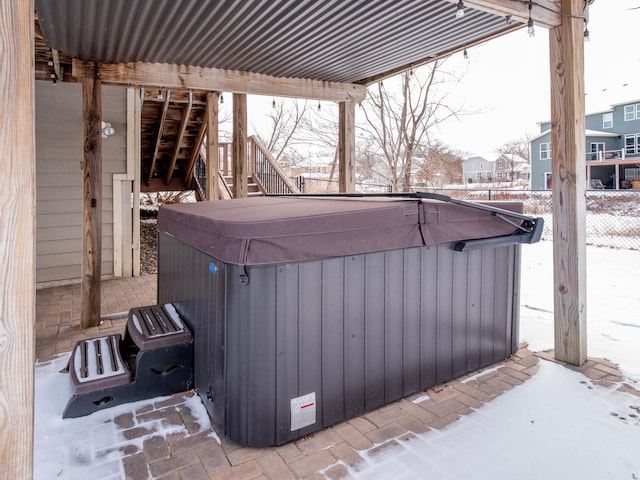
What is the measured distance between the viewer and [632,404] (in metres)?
2.46

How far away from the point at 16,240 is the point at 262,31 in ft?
9.36

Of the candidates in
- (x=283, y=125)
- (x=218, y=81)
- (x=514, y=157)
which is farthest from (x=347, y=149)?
(x=514, y=157)

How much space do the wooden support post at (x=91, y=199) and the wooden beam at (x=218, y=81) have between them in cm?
22

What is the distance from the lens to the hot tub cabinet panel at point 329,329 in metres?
2.04

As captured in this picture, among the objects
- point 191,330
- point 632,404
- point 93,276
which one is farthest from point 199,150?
point 632,404

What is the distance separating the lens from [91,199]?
3.90 meters

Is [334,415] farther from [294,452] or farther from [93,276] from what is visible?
[93,276]

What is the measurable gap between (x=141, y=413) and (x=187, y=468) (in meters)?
0.62

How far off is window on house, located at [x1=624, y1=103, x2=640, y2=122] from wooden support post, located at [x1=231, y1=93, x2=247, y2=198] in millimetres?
21168

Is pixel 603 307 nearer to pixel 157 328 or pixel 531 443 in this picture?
pixel 531 443

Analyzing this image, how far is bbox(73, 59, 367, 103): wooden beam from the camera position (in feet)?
13.1

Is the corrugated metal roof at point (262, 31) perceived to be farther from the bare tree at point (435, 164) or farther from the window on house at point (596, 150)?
the window on house at point (596, 150)

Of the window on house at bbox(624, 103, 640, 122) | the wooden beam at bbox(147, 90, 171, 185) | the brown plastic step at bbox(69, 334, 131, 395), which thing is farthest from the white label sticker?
the window on house at bbox(624, 103, 640, 122)

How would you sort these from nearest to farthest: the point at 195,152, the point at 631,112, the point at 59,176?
the point at 59,176
the point at 195,152
the point at 631,112
